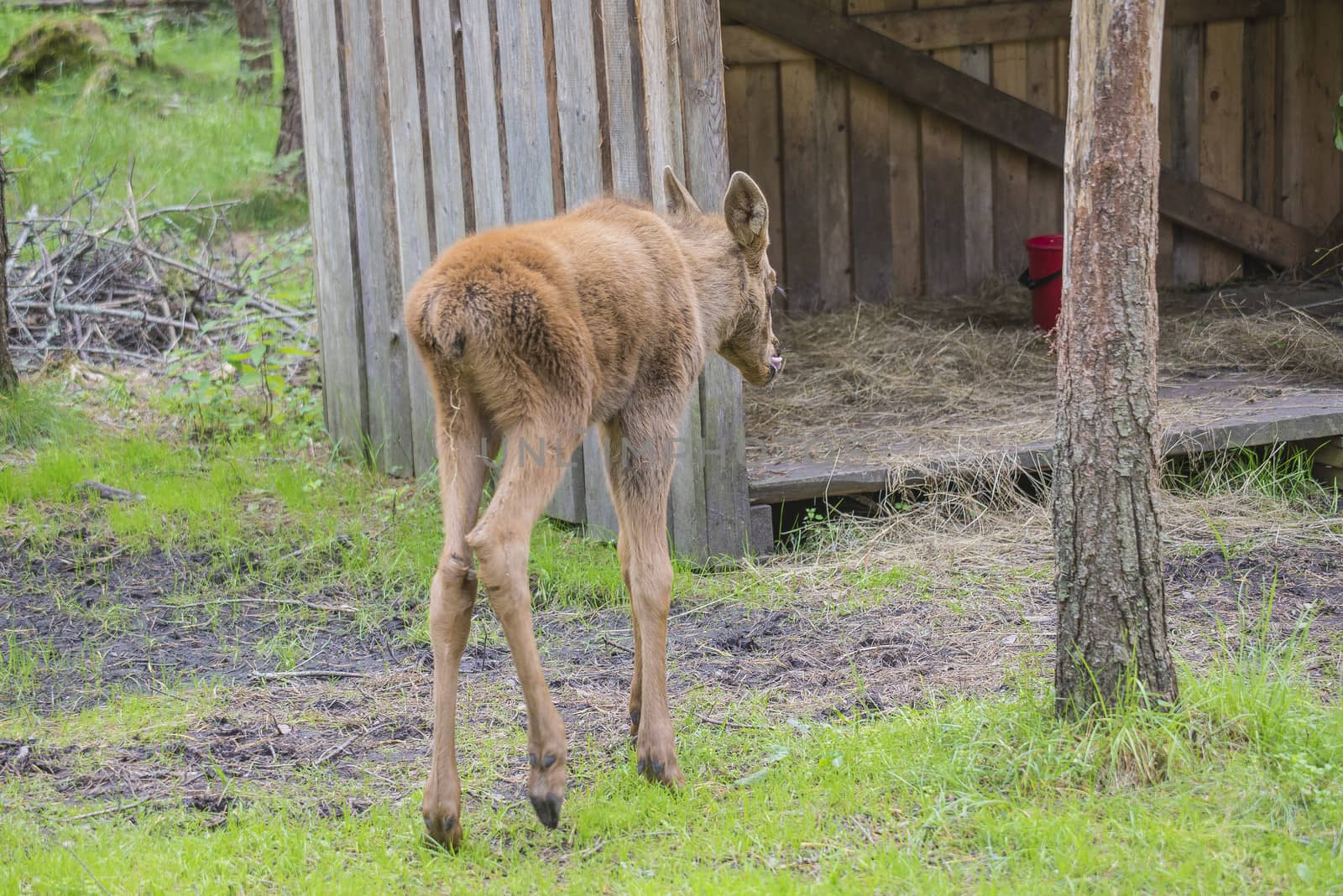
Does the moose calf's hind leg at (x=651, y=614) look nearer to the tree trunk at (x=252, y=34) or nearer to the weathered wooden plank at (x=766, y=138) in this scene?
the weathered wooden plank at (x=766, y=138)

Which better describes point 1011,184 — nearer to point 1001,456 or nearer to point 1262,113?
point 1262,113

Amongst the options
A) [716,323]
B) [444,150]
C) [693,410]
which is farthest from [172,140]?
[716,323]

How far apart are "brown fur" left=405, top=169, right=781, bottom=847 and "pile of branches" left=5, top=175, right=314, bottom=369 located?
18.3 ft

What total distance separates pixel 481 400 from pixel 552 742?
3.20 ft

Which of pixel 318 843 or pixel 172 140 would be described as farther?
pixel 172 140

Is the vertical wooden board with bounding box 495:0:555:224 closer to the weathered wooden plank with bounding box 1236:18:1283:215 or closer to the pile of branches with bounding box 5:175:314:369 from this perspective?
the pile of branches with bounding box 5:175:314:369

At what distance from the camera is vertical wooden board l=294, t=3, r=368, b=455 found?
773cm

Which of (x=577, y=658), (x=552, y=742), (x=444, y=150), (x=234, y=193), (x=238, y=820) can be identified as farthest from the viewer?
(x=234, y=193)

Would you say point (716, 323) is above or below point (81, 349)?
above

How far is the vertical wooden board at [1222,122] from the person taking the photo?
34.5 ft

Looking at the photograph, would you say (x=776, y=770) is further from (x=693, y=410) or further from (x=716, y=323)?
(x=693, y=410)

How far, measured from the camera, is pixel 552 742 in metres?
3.53

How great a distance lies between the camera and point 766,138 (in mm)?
10289

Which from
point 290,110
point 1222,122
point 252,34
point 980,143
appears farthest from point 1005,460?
point 252,34
